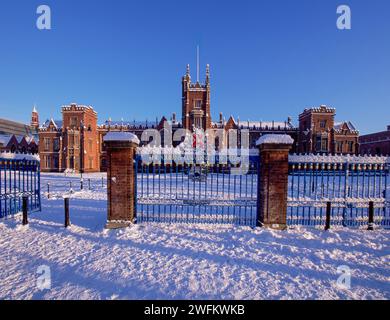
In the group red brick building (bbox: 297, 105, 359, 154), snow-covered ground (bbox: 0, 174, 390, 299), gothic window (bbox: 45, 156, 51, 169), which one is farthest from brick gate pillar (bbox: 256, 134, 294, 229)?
gothic window (bbox: 45, 156, 51, 169)

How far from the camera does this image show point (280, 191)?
239 inches

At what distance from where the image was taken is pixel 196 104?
145 ft

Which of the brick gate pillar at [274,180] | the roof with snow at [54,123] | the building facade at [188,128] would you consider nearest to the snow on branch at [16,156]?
the brick gate pillar at [274,180]

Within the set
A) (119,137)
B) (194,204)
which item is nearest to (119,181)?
(119,137)

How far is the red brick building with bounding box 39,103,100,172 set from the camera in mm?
39469

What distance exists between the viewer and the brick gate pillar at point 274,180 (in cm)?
608

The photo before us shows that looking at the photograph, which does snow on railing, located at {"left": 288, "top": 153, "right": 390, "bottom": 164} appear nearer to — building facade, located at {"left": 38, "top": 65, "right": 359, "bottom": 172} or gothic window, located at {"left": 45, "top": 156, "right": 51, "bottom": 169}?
building facade, located at {"left": 38, "top": 65, "right": 359, "bottom": 172}

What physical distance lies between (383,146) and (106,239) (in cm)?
6442

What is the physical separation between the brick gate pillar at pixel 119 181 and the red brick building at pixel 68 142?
38.4 meters

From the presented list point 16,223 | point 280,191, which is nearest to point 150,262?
point 280,191

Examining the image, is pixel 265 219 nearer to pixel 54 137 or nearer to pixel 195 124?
pixel 195 124

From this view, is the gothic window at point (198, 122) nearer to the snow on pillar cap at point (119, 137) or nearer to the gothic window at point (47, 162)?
the gothic window at point (47, 162)

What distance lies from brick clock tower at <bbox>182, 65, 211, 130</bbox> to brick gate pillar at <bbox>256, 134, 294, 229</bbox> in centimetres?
3762

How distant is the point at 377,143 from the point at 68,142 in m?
73.2
